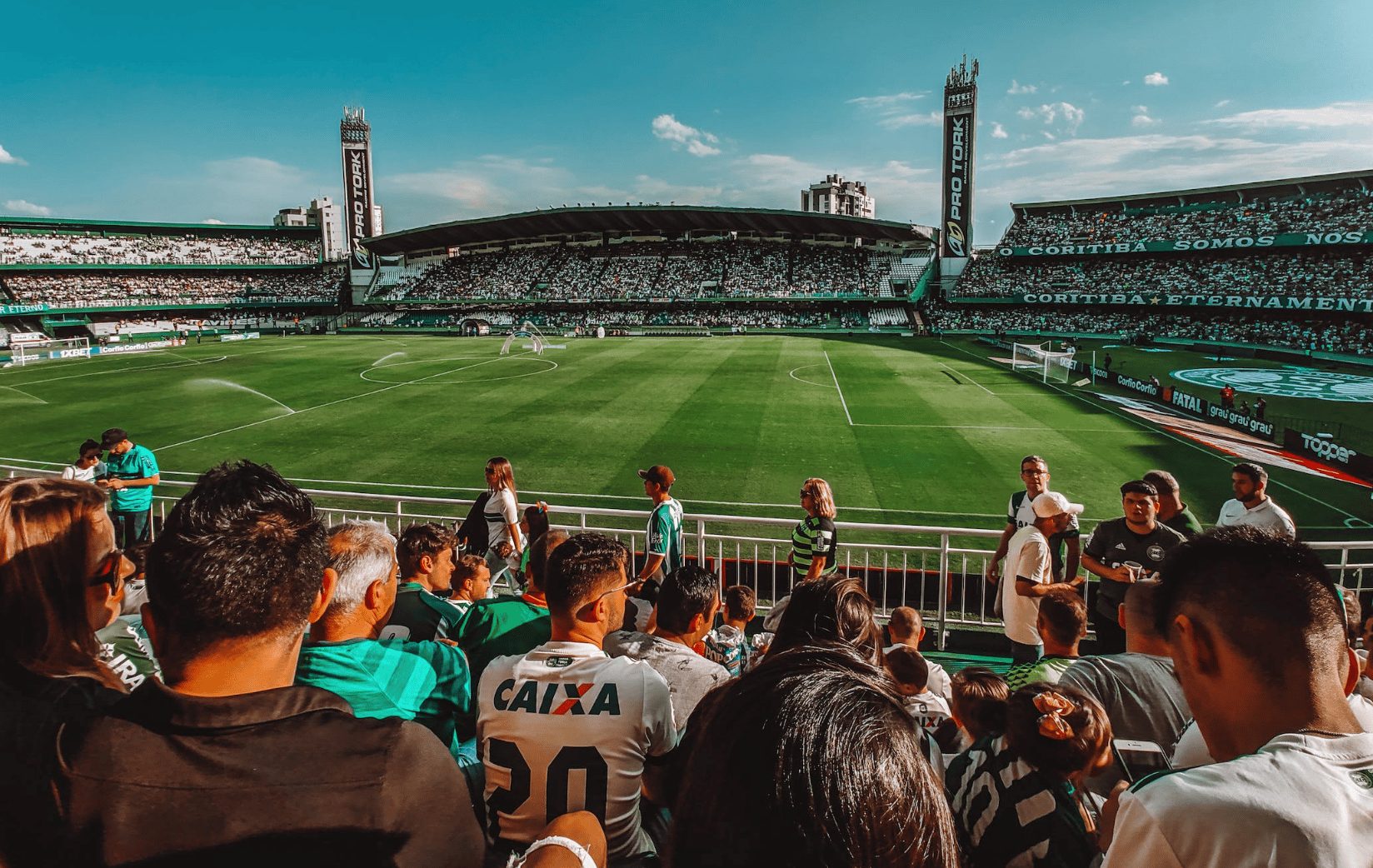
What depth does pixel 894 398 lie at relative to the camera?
90.8 feet

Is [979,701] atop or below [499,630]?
below

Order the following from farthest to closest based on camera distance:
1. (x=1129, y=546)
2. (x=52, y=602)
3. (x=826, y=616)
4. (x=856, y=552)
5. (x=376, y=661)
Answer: (x=856, y=552) < (x=1129, y=546) < (x=826, y=616) < (x=376, y=661) < (x=52, y=602)

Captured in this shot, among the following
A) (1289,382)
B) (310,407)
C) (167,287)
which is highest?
(167,287)

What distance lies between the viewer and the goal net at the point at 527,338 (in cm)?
4538

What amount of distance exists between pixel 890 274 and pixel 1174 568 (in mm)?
76346

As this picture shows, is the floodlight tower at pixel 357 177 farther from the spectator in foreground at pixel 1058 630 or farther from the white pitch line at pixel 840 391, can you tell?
the spectator in foreground at pixel 1058 630

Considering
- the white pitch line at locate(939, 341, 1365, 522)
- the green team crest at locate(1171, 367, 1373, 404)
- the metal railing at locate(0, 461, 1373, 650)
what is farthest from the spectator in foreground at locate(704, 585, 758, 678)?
the green team crest at locate(1171, 367, 1373, 404)

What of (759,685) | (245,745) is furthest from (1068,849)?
(245,745)

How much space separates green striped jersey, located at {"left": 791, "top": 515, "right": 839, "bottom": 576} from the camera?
24.0 feet

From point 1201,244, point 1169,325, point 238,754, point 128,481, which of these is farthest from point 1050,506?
point 1201,244

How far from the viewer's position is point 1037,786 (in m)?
2.68

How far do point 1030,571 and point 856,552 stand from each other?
666 centimetres

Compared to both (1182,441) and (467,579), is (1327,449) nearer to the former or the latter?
(1182,441)

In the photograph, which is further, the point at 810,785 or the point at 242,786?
the point at 242,786
